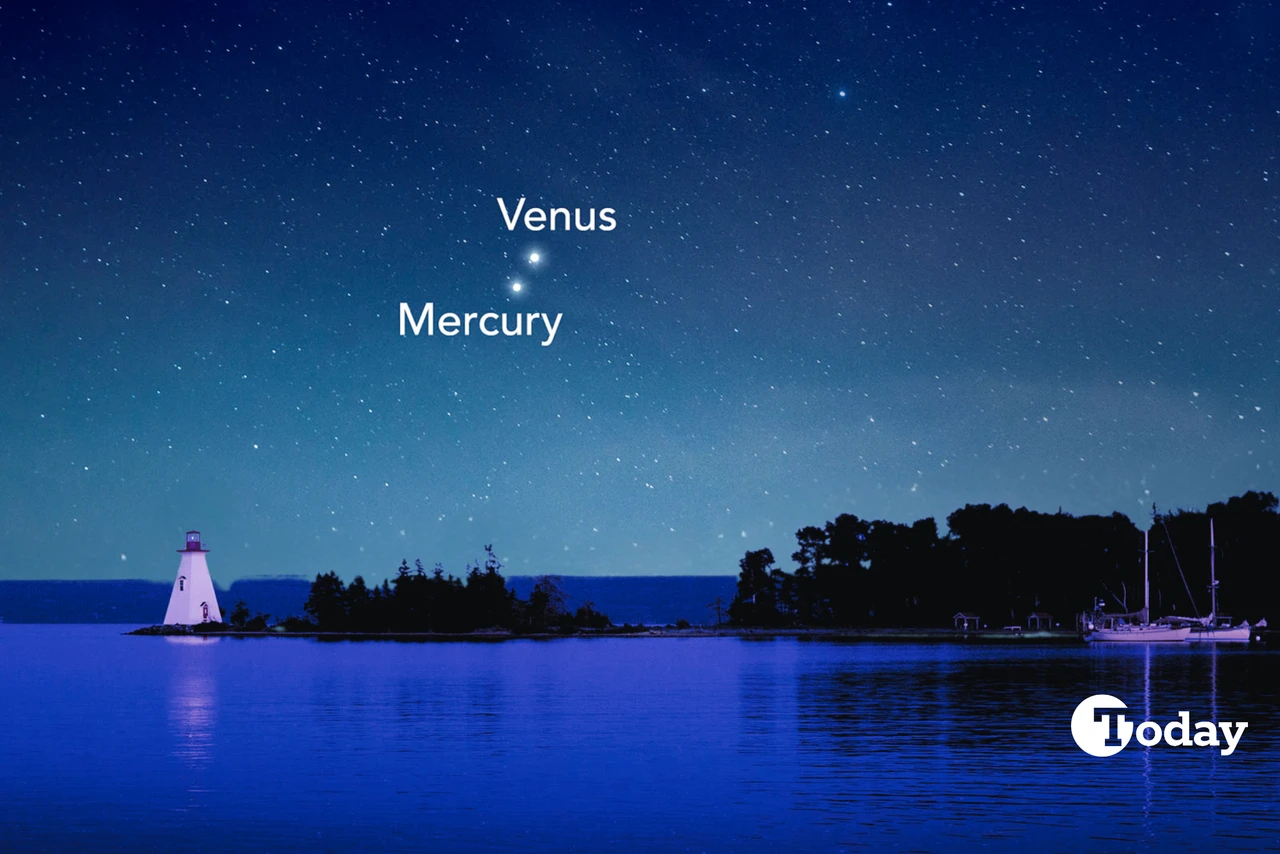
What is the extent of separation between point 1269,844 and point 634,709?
32.9m

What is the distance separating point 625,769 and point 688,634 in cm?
14144

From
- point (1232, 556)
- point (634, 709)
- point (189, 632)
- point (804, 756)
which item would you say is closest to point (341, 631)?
point (189, 632)

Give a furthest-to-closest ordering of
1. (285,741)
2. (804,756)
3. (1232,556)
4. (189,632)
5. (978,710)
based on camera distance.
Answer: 1. (189,632)
2. (1232,556)
3. (978,710)
4. (285,741)
5. (804,756)

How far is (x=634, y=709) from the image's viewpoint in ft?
180

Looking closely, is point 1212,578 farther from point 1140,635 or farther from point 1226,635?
point 1140,635

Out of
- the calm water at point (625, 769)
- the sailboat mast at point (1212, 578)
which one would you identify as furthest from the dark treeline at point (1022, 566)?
the calm water at point (625, 769)

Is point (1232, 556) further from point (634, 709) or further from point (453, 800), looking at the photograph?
point (453, 800)

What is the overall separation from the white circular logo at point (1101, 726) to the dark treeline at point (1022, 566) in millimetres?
111138

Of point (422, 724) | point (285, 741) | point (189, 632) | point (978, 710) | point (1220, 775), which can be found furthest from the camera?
point (189, 632)

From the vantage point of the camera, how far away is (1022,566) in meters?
166

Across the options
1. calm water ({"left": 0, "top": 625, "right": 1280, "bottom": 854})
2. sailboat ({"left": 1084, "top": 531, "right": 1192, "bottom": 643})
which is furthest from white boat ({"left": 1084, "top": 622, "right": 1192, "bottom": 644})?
calm water ({"left": 0, "top": 625, "right": 1280, "bottom": 854})

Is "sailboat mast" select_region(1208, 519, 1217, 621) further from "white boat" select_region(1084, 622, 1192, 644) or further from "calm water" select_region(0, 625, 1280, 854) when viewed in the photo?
"calm water" select_region(0, 625, 1280, 854)

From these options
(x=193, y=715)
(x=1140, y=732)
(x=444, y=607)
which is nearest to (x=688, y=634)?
(x=444, y=607)

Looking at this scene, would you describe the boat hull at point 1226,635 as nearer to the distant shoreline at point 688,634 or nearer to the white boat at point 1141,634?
the white boat at point 1141,634
